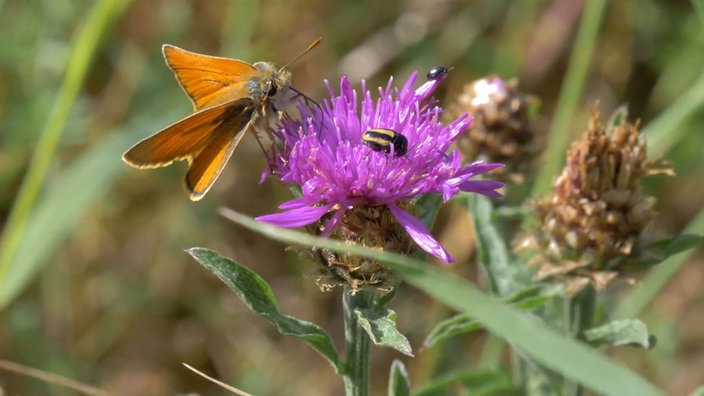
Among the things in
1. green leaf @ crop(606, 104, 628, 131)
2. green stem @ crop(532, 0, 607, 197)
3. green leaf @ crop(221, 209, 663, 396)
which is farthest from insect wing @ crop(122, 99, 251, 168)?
green stem @ crop(532, 0, 607, 197)

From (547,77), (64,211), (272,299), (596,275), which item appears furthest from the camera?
(547,77)

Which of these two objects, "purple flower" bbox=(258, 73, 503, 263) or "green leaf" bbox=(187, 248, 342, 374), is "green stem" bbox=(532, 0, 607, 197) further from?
"green leaf" bbox=(187, 248, 342, 374)

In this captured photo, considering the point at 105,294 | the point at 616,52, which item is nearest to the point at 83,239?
the point at 105,294

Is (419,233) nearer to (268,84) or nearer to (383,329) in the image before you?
(383,329)

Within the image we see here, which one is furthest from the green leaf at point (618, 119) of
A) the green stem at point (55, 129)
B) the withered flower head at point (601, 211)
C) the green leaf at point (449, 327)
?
the green stem at point (55, 129)

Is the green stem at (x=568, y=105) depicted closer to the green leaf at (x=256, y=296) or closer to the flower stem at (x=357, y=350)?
the flower stem at (x=357, y=350)

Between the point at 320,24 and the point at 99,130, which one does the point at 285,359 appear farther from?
the point at 320,24

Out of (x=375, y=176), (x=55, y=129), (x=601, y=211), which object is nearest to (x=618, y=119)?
(x=601, y=211)

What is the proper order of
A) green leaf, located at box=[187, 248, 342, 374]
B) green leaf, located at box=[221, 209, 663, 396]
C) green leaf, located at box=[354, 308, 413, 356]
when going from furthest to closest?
1. green leaf, located at box=[187, 248, 342, 374]
2. green leaf, located at box=[354, 308, 413, 356]
3. green leaf, located at box=[221, 209, 663, 396]
